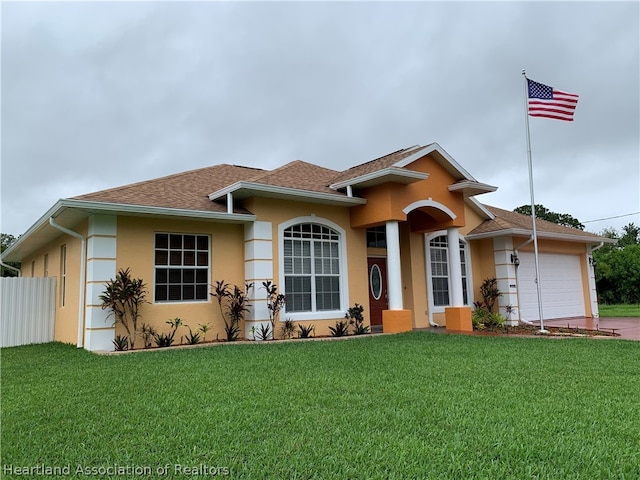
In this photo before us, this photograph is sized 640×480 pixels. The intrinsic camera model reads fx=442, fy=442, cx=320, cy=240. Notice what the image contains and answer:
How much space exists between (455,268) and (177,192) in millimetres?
8314

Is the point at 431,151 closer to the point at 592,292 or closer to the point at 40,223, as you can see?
the point at 40,223

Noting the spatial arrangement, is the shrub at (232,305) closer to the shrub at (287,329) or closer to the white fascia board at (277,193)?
the shrub at (287,329)

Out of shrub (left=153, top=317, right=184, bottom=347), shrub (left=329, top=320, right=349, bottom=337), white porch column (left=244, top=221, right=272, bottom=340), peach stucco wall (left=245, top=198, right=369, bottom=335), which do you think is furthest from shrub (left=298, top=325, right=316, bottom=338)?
shrub (left=153, top=317, right=184, bottom=347)

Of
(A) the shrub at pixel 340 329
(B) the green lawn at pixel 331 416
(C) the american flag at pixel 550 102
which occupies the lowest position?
(B) the green lawn at pixel 331 416

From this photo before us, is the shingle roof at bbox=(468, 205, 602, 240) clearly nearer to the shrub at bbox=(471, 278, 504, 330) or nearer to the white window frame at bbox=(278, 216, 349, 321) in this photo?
the shrub at bbox=(471, 278, 504, 330)

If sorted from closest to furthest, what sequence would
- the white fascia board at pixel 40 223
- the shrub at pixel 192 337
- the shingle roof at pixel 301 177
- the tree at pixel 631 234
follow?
the white fascia board at pixel 40 223
the shrub at pixel 192 337
the shingle roof at pixel 301 177
the tree at pixel 631 234

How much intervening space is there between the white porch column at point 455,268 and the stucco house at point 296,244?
1.3 inches

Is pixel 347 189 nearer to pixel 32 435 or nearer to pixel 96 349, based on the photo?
pixel 96 349

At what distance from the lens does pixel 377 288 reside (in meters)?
14.1

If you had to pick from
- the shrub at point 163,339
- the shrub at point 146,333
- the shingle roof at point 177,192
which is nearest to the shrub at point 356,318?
the shingle roof at point 177,192

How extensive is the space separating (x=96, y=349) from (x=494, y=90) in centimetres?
1521

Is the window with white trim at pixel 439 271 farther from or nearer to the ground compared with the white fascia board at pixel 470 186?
nearer to the ground

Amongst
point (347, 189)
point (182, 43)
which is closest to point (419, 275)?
point (347, 189)

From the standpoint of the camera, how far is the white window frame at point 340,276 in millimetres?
11438
